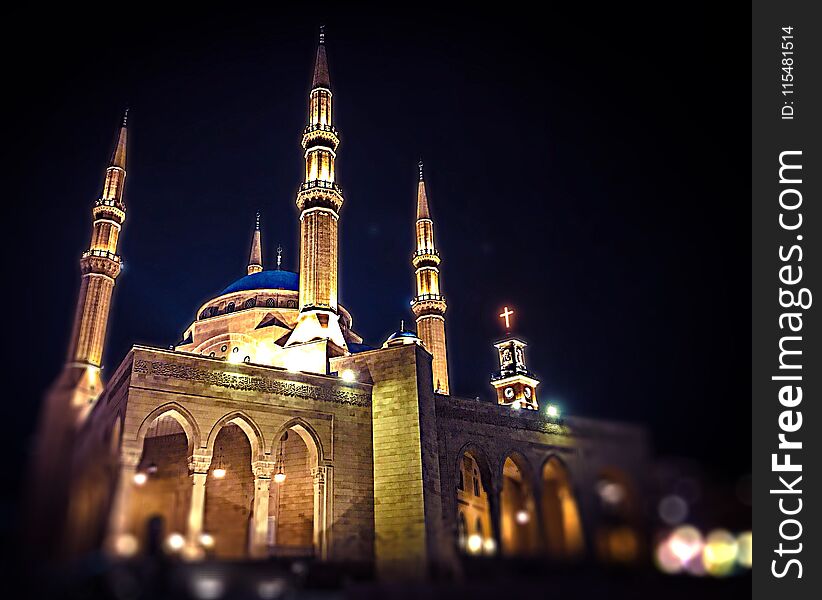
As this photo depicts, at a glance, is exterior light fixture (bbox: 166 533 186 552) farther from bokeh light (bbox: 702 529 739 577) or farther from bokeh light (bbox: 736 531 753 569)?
bokeh light (bbox: 736 531 753 569)

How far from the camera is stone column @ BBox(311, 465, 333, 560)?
1911 centimetres

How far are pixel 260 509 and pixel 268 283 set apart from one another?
18415 millimetres

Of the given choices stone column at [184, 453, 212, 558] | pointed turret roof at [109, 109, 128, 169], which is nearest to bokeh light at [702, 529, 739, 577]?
stone column at [184, 453, 212, 558]

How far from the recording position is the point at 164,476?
21.4m

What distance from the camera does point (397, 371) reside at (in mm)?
21875

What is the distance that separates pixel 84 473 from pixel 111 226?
25265 mm

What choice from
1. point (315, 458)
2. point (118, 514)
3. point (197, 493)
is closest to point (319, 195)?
point (315, 458)

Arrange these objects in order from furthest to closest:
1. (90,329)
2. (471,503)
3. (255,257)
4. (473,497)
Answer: (255,257) < (90,329) < (473,497) < (471,503)

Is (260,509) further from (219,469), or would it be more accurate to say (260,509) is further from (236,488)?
(219,469)

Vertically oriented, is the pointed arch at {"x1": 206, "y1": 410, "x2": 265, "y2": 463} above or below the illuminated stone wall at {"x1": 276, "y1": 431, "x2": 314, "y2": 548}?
above
